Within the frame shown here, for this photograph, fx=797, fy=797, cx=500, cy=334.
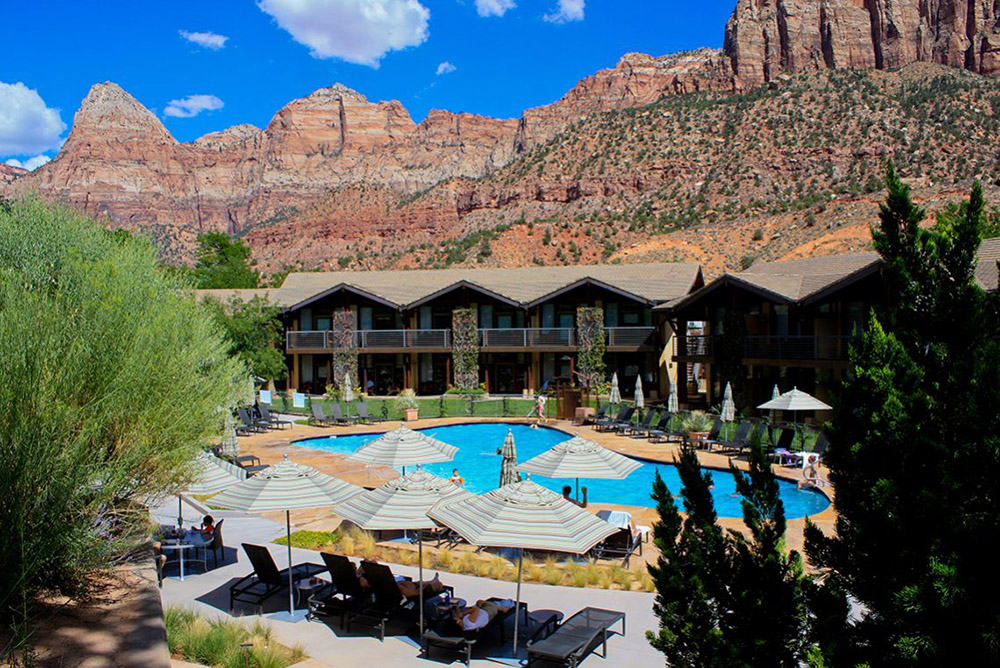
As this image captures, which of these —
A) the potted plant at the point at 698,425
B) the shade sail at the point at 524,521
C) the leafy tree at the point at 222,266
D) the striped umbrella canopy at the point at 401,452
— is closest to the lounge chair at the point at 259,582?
the shade sail at the point at 524,521

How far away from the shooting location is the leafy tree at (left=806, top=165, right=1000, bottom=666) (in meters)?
3.99

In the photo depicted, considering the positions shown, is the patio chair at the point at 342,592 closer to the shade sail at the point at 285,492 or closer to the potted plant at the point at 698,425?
the shade sail at the point at 285,492

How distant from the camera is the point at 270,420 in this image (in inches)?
1094

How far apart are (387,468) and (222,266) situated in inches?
2302

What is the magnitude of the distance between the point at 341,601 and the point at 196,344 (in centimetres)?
646

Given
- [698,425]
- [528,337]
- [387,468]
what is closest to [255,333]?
[528,337]

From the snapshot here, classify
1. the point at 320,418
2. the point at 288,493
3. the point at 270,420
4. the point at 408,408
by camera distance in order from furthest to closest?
the point at 408,408
the point at 320,418
the point at 270,420
the point at 288,493

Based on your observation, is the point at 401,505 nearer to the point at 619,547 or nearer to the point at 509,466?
the point at 619,547

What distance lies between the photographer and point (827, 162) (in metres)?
74.1

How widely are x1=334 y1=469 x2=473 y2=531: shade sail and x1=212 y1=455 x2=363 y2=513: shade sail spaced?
0.84 ft

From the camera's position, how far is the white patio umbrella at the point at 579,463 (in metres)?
12.4

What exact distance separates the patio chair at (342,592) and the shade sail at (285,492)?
76 cm

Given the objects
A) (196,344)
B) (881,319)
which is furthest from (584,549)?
(196,344)

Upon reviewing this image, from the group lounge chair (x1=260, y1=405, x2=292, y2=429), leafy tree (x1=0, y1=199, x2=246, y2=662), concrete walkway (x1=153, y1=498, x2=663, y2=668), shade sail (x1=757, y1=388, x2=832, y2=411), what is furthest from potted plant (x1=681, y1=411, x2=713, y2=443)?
leafy tree (x1=0, y1=199, x2=246, y2=662)
